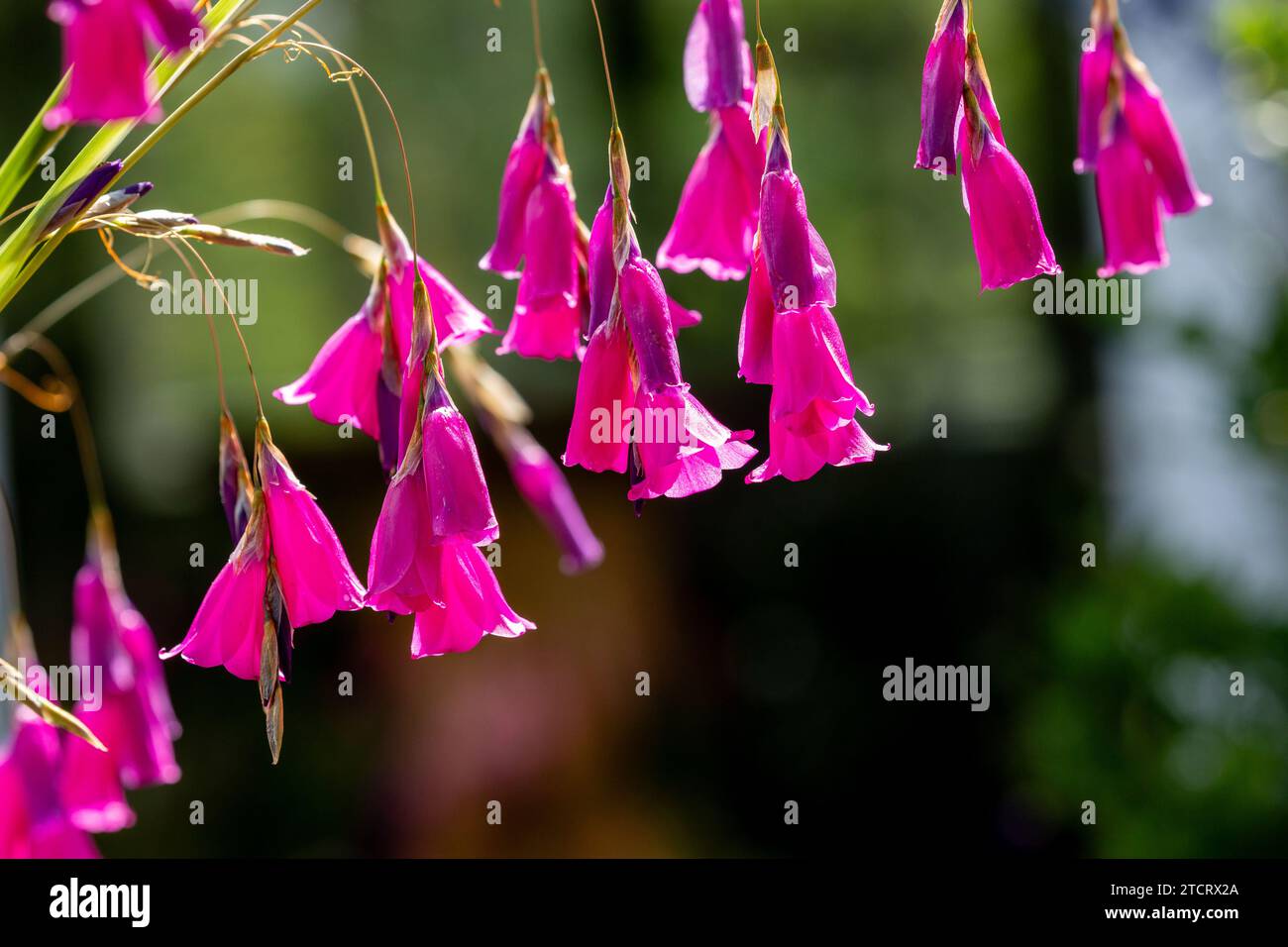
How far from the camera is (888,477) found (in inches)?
115

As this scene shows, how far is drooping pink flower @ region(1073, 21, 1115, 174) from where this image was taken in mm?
556

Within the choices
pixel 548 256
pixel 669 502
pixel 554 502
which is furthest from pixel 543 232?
pixel 669 502

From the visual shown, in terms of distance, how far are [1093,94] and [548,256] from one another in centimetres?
28

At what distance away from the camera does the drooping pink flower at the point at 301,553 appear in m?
0.52

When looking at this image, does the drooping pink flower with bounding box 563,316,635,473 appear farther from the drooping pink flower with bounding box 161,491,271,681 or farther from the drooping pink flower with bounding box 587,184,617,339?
the drooping pink flower with bounding box 161,491,271,681

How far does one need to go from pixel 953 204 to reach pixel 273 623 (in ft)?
9.42

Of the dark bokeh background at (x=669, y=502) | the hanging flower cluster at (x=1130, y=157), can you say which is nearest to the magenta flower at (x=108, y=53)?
the hanging flower cluster at (x=1130, y=157)

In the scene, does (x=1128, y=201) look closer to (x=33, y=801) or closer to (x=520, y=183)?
(x=520, y=183)

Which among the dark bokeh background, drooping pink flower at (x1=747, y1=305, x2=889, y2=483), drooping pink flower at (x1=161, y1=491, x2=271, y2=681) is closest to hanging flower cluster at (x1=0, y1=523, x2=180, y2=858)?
drooping pink flower at (x1=161, y1=491, x2=271, y2=681)

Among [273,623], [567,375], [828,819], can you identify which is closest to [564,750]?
[828,819]

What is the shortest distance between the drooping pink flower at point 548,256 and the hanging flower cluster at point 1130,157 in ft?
0.83

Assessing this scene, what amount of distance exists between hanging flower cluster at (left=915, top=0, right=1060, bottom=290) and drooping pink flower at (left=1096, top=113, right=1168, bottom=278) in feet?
0.17
